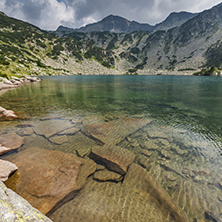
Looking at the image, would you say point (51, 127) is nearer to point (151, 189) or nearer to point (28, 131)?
point (28, 131)

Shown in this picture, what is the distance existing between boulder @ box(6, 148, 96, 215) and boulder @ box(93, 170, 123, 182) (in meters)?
0.41

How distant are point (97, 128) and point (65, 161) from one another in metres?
5.70

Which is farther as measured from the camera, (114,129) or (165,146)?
(114,129)

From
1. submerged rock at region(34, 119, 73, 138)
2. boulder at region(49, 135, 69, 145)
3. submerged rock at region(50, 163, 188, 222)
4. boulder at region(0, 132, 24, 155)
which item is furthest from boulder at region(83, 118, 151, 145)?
boulder at region(0, 132, 24, 155)

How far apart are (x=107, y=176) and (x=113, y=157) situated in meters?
1.65

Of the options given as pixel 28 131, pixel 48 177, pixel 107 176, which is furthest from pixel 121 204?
pixel 28 131

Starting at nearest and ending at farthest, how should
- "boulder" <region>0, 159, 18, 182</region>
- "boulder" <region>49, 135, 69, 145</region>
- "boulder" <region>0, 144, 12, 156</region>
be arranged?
"boulder" <region>0, 159, 18, 182</region>
"boulder" <region>0, 144, 12, 156</region>
"boulder" <region>49, 135, 69, 145</region>

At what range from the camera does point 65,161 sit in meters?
7.96

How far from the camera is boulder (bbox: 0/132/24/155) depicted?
909 cm

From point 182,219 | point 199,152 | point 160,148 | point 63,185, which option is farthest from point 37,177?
point 199,152

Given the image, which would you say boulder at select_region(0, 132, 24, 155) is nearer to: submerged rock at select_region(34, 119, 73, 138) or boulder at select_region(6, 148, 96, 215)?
boulder at select_region(6, 148, 96, 215)

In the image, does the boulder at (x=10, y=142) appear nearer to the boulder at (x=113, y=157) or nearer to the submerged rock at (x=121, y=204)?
the boulder at (x=113, y=157)

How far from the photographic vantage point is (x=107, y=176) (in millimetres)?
7051

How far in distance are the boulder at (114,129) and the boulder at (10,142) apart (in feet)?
18.8
